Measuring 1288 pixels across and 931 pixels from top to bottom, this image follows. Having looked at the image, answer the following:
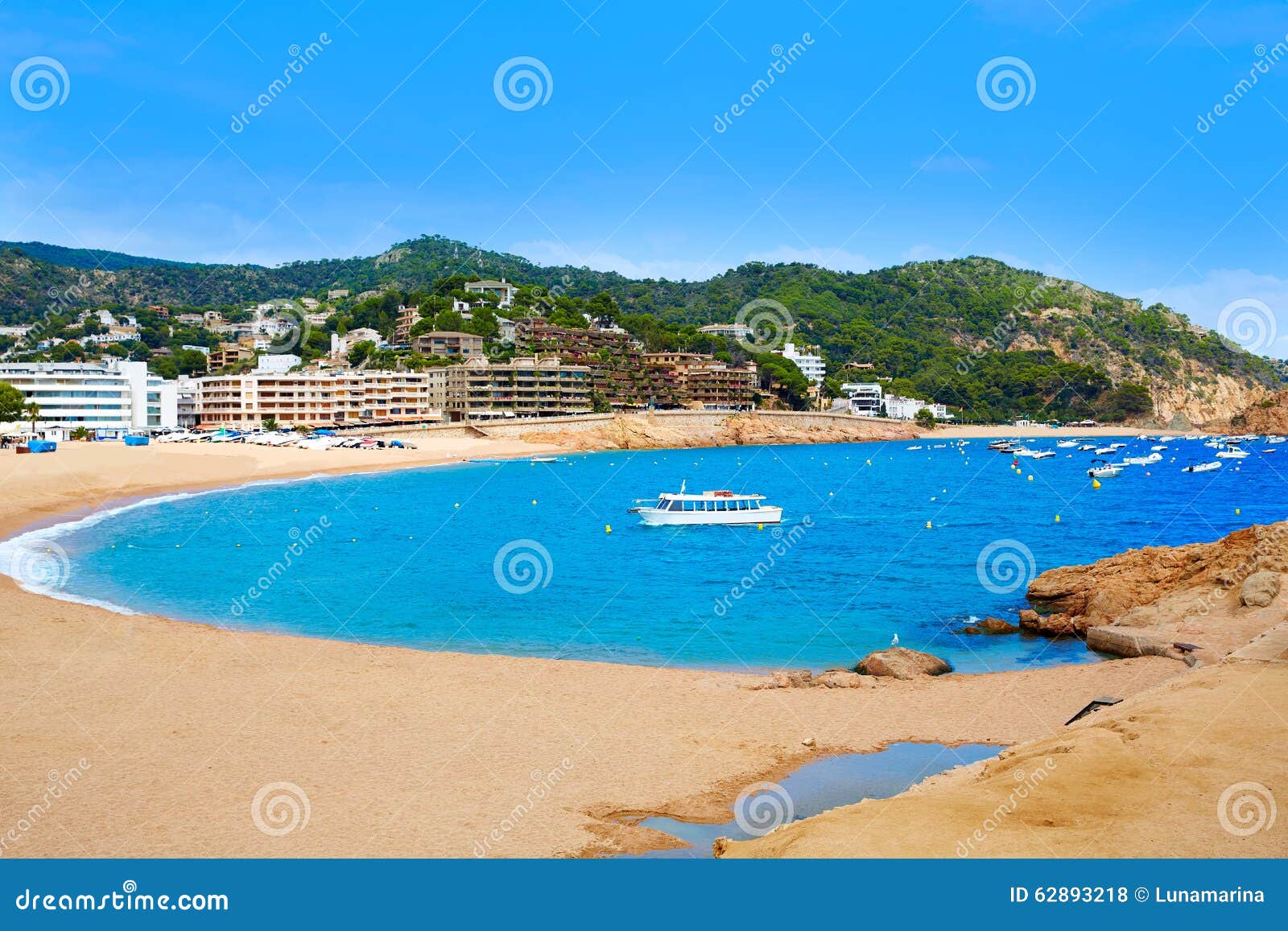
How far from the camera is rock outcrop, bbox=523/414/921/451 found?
401 feet

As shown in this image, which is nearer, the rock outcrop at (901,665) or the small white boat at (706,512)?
the rock outcrop at (901,665)

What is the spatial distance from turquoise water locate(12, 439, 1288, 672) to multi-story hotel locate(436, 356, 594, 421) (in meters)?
53.7

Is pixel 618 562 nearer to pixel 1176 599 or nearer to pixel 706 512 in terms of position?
pixel 706 512

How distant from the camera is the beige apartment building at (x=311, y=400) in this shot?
115 metres

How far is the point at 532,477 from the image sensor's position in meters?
80.5

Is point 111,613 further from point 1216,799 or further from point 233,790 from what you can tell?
point 1216,799

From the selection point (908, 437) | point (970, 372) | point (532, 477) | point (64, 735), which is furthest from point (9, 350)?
point (64, 735)

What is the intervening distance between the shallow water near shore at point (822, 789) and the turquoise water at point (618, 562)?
664 cm

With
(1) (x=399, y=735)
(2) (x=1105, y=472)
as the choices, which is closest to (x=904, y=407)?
(2) (x=1105, y=472)

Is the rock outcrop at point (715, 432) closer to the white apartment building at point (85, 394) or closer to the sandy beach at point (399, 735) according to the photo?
the white apartment building at point (85, 394)

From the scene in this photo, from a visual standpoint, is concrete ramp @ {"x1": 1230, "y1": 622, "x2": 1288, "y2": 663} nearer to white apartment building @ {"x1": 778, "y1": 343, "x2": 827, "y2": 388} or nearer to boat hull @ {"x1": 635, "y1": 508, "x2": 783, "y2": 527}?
boat hull @ {"x1": 635, "y1": 508, "x2": 783, "y2": 527}

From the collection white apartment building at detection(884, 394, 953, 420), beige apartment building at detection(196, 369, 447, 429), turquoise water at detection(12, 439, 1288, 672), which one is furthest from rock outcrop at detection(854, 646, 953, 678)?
white apartment building at detection(884, 394, 953, 420)

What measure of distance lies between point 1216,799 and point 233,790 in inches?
420

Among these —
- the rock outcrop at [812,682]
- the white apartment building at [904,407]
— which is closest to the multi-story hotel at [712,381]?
the white apartment building at [904,407]
